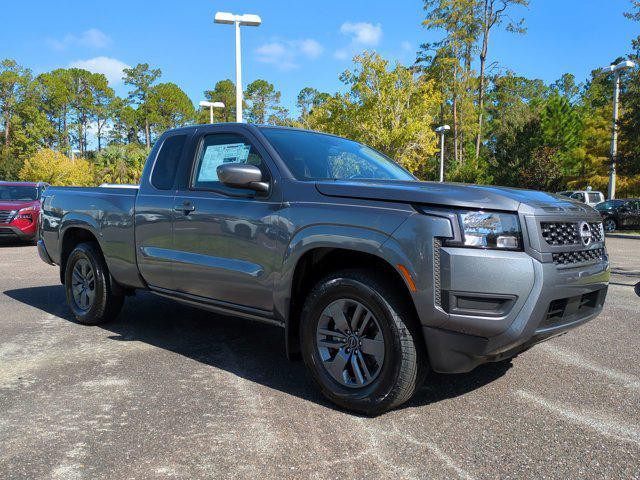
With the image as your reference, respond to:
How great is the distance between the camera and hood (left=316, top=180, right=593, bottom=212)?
296 centimetres

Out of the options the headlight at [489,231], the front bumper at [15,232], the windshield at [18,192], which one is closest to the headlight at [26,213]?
the front bumper at [15,232]

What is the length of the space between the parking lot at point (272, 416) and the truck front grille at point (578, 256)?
3.00 feet

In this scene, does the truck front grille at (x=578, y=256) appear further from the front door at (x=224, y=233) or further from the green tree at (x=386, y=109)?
the green tree at (x=386, y=109)

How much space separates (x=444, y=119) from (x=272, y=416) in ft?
159

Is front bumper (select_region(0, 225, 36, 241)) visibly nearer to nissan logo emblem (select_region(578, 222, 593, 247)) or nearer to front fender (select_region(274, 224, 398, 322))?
front fender (select_region(274, 224, 398, 322))

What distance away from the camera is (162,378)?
A: 396 cm

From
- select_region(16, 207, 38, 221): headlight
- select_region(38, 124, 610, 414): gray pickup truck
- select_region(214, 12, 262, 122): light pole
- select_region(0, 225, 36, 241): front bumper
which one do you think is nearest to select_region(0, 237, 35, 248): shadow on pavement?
select_region(0, 225, 36, 241): front bumper

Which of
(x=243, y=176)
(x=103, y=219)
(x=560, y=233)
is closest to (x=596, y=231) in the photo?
(x=560, y=233)

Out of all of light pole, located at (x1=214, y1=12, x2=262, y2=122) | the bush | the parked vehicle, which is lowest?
the parked vehicle

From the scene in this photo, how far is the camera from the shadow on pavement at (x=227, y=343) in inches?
150

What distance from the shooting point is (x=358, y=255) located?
341 cm

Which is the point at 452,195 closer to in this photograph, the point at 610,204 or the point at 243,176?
the point at 243,176

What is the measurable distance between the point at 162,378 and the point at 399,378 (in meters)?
1.80

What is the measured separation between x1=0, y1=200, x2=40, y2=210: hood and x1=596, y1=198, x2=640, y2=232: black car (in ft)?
69.3
